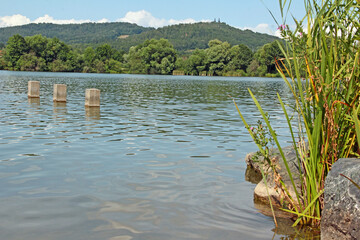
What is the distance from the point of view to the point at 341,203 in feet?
15.8

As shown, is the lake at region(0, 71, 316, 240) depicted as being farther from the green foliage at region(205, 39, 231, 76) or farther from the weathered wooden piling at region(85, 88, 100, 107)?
the green foliage at region(205, 39, 231, 76)

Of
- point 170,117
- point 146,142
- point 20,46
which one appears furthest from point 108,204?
point 20,46

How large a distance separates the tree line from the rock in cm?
14294

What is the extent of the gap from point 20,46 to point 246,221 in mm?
161427

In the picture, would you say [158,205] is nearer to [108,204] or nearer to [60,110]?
[108,204]

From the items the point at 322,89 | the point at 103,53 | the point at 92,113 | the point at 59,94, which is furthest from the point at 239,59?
the point at 322,89

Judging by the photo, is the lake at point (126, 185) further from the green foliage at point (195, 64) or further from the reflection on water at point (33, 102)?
the green foliage at point (195, 64)

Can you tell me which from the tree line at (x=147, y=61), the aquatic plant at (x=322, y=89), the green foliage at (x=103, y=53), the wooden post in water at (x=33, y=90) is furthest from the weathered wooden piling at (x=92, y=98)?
the green foliage at (x=103, y=53)

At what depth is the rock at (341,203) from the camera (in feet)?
15.4

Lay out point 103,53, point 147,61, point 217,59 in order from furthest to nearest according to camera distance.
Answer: point 103,53, point 147,61, point 217,59

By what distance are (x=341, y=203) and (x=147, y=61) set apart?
A: 15295 cm

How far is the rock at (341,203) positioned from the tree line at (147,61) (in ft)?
469

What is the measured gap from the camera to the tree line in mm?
148375

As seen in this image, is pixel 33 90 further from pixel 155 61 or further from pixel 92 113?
pixel 155 61
